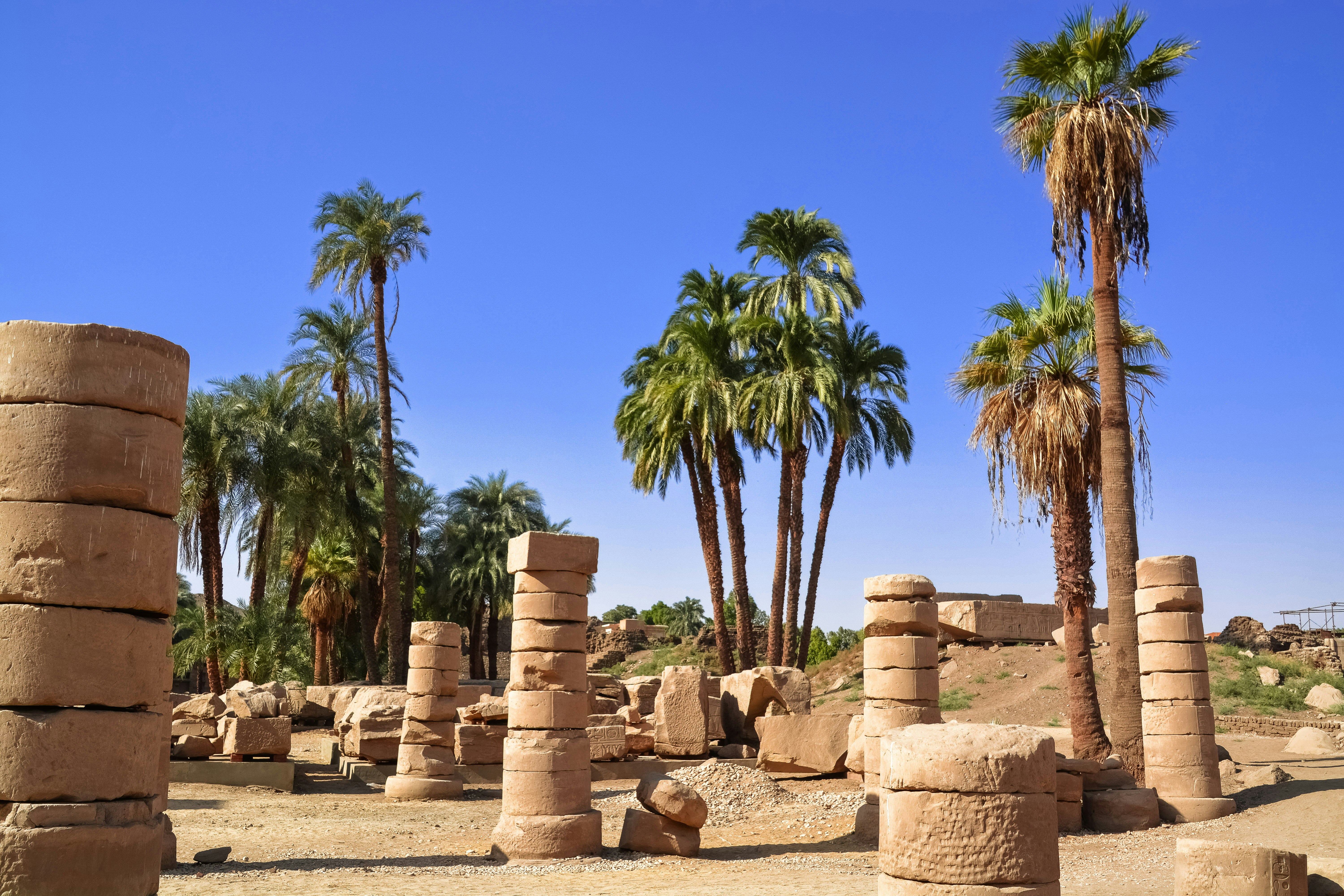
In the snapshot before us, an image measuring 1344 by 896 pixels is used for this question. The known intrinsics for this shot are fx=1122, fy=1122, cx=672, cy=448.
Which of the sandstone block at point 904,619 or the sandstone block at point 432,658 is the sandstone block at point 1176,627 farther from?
the sandstone block at point 432,658

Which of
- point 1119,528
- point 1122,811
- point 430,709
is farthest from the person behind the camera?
point 430,709

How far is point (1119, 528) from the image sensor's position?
15812mm

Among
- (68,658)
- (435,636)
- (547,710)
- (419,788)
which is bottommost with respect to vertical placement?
(419,788)

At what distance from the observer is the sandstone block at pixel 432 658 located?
18.1 meters

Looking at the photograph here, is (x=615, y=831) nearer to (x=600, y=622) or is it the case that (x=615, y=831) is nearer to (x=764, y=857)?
(x=764, y=857)

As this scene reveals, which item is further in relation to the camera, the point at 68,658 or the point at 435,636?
the point at 435,636

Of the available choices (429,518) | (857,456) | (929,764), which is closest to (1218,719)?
(857,456)

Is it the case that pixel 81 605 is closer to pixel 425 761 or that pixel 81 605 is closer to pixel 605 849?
pixel 605 849

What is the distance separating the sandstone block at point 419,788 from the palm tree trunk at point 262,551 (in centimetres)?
1308

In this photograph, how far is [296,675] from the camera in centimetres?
2912

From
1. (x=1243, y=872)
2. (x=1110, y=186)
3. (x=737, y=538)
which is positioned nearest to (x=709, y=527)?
(x=737, y=538)

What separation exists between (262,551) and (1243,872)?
26.7 meters

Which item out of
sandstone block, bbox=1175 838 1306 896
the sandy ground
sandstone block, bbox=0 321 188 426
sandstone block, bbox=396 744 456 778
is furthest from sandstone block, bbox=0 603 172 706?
sandstone block, bbox=396 744 456 778

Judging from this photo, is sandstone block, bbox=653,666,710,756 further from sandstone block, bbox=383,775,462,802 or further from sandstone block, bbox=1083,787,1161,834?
sandstone block, bbox=1083,787,1161,834
